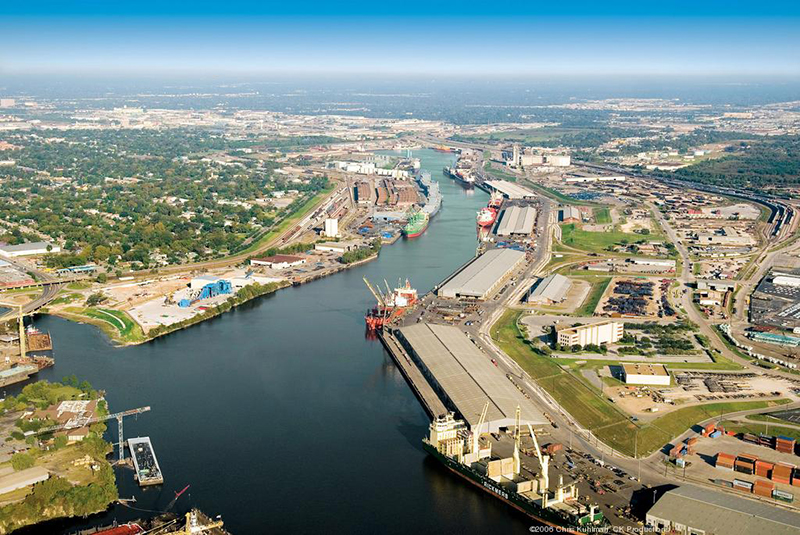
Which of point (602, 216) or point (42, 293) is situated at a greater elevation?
point (602, 216)

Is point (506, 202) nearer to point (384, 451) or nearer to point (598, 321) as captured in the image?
point (598, 321)

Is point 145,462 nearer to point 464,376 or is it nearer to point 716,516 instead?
point 464,376

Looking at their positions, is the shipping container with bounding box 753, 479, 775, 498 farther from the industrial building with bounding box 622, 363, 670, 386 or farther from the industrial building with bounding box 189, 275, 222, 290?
the industrial building with bounding box 189, 275, 222, 290

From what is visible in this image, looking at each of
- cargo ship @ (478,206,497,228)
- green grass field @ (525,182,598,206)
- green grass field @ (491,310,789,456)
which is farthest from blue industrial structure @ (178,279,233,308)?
green grass field @ (525,182,598,206)

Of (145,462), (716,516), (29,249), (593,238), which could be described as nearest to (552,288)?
(593,238)

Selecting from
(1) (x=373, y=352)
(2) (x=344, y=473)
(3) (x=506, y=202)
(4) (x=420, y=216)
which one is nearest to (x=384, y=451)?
(2) (x=344, y=473)

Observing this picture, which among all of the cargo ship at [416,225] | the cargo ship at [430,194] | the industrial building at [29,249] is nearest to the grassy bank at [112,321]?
the industrial building at [29,249]
